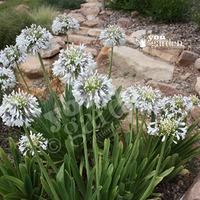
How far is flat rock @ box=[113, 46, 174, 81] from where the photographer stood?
632cm

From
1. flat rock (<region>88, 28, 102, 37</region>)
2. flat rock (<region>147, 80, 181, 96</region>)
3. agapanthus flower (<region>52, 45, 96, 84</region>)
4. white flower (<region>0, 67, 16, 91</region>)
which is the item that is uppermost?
agapanthus flower (<region>52, 45, 96, 84</region>)

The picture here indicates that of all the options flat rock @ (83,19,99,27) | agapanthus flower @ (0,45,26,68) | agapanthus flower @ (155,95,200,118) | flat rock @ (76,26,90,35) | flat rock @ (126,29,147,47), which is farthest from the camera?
flat rock @ (83,19,99,27)

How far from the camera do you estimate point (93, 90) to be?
2.96 m

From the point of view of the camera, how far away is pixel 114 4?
9.37 m

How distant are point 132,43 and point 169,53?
29.5 inches

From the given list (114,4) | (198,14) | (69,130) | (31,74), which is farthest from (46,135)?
(114,4)

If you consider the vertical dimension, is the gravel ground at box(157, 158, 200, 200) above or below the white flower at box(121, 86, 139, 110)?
below

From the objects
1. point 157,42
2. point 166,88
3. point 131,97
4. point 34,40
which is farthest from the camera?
point 157,42

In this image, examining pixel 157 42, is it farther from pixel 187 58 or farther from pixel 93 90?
pixel 93 90

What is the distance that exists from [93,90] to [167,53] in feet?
13.4

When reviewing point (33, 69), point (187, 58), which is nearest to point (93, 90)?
point (33, 69)

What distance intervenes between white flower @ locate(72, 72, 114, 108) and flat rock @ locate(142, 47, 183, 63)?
3.92m

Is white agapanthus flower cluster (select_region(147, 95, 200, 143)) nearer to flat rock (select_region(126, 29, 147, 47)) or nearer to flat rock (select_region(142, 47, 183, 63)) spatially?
flat rock (select_region(142, 47, 183, 63))

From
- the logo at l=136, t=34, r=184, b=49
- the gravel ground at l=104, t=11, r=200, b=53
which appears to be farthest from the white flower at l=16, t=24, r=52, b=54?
the gravel ground at l=104, t=11, r=200, b=53
